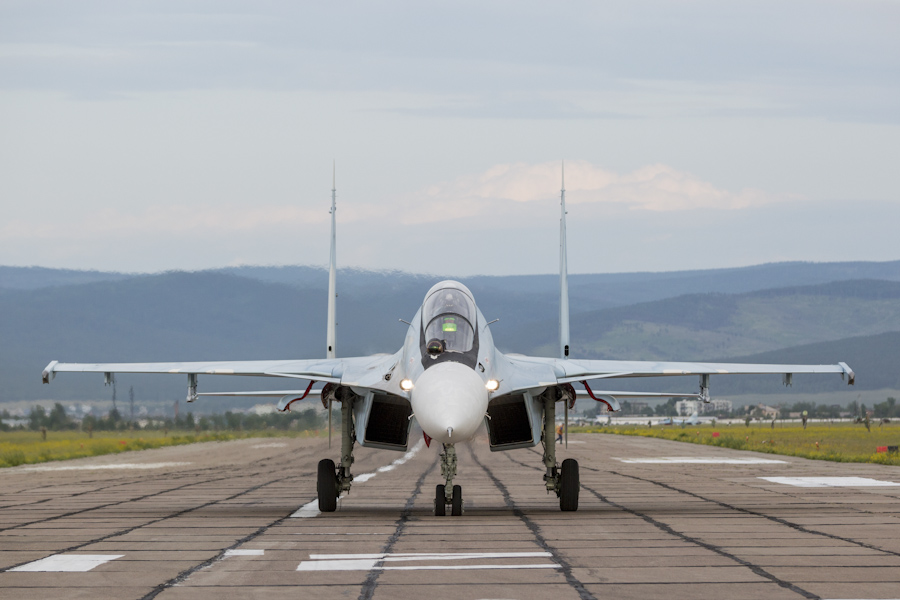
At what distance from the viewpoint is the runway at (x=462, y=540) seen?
10.4 m

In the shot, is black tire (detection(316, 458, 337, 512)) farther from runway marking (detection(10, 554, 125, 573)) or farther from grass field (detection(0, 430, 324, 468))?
grass field (detection(0, 430, 324, 468))

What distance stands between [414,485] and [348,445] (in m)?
8.36

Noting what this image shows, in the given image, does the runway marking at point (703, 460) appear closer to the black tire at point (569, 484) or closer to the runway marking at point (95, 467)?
the runway marking at point (95, 467)

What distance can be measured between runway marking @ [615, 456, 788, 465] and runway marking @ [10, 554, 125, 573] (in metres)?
27.7

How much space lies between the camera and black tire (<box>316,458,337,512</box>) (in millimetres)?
18766

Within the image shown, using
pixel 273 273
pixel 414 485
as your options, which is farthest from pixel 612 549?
pixel 273 273

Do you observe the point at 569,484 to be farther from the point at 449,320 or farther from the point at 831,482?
the point at 831,482

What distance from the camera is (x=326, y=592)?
10.1 m

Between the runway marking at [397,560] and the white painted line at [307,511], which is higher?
the runway marking at [397,560]

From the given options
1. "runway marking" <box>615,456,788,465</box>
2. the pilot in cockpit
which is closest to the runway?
the pilot in cockpit

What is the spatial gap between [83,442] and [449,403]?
5026cm

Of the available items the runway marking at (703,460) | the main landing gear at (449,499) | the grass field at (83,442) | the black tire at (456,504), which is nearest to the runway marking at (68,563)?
the main landing gear at (449,499)

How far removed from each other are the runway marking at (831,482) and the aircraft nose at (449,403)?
12733 millimetres

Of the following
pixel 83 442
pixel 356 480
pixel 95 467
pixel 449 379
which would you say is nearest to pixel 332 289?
pixel 356 480
